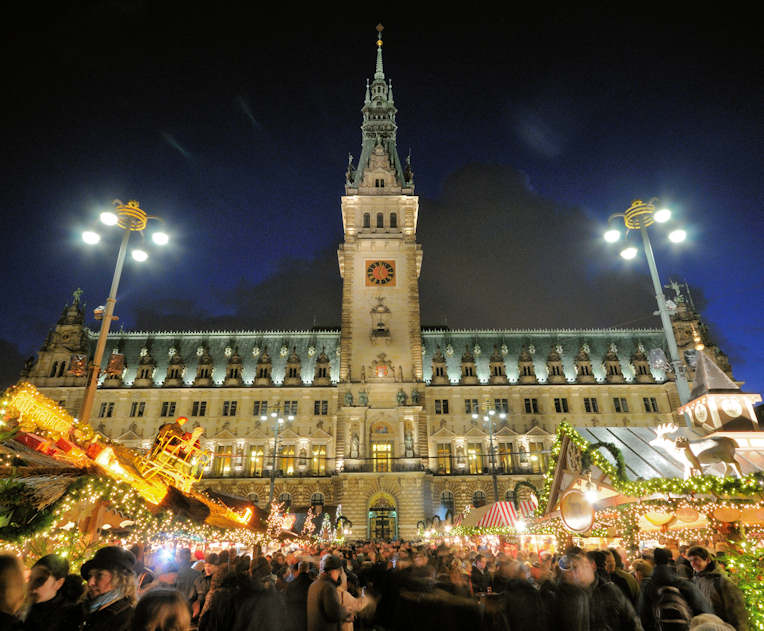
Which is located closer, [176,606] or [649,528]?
[176,606]

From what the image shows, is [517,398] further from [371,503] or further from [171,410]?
[171,410]

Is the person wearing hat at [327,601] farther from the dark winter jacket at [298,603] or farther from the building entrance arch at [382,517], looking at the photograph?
the building entrance arch at [382,517]

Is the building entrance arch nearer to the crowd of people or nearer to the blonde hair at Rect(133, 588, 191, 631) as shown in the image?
the crowd of people

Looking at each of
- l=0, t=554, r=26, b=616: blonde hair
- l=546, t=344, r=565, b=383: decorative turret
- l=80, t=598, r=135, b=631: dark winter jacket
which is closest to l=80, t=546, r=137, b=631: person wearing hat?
l=80, t=598, r=135, b=631: dark winter jacket

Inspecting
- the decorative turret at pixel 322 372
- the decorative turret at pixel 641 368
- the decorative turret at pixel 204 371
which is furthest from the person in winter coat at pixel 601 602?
the decorative turret at pixel 641 368

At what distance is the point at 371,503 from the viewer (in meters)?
42.2

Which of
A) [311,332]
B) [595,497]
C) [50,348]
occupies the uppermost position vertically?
[311,332]

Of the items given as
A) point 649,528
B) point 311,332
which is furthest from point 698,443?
point 311,332

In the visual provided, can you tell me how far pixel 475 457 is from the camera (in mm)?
47312

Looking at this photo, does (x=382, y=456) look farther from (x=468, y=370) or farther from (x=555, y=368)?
(x=555, y=368)

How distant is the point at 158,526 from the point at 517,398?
43612mm

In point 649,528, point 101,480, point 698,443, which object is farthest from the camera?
point 649,528

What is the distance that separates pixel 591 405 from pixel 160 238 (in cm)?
4790

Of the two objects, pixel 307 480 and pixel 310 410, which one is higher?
pixel 310 410
